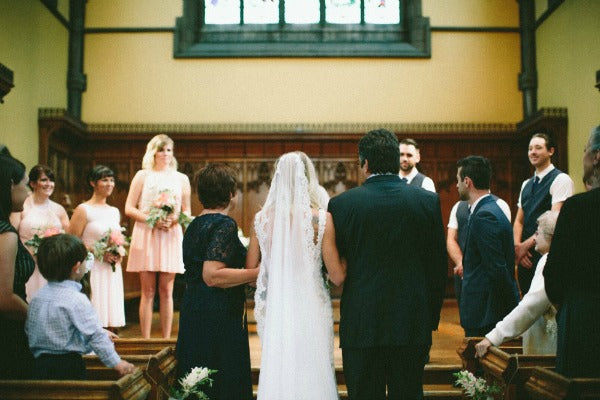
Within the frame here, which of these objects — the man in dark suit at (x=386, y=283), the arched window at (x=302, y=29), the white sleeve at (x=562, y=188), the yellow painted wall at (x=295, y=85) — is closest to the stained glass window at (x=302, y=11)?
the arched window at (x=302, y=29)

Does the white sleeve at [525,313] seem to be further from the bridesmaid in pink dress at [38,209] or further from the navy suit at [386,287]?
the bridesmaid in pink dress at [38,209]

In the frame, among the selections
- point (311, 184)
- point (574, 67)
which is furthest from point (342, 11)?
point (311, 184)

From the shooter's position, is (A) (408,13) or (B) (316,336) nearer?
(B) (316,336)

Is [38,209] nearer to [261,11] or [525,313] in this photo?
[525,313]

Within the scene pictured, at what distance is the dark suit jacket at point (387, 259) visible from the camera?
2656 mm

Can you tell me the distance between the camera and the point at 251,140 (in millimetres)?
9047

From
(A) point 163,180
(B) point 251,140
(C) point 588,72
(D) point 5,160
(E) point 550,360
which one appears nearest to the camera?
(D) point 5,160

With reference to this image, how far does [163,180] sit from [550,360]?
3378mm

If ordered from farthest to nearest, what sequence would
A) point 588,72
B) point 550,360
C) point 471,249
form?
point 588,72 → point 471,249 → point 550,360

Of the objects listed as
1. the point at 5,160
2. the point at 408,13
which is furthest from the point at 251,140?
the point at 5,160

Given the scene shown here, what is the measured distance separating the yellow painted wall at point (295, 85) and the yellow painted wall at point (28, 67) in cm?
83

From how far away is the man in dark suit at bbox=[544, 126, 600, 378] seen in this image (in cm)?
232

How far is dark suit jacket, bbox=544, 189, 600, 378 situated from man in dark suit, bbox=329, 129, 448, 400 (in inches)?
22.0

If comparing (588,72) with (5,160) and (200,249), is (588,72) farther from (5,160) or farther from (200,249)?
(5,160)
